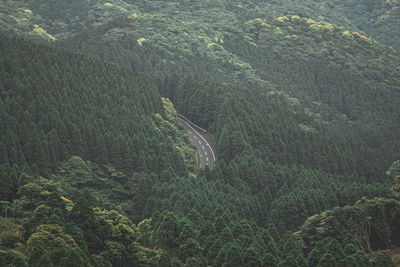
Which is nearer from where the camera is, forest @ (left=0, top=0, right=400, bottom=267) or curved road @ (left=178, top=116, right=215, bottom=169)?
forest @ (left=0, top=0, right=400, bottom=267)

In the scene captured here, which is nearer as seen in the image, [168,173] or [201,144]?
→ [168,173]

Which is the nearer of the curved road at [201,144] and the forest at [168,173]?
the forest at [168,173]

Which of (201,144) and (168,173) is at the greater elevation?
(168,173)

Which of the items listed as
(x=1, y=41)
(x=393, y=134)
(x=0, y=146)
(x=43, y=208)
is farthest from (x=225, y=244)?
(x=393, y=134)

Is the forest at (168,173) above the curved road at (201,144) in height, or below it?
above

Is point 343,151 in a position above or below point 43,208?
below

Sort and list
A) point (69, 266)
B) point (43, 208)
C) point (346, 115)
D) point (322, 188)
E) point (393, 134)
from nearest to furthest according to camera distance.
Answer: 1. point (69, 266)
2. point (43, 208)
3. point (322, 188)
4. point (393, 134)
5. point (346, 115)

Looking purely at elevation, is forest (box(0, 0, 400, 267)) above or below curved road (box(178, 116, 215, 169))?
above

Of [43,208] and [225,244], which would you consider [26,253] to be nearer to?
[43,208]
